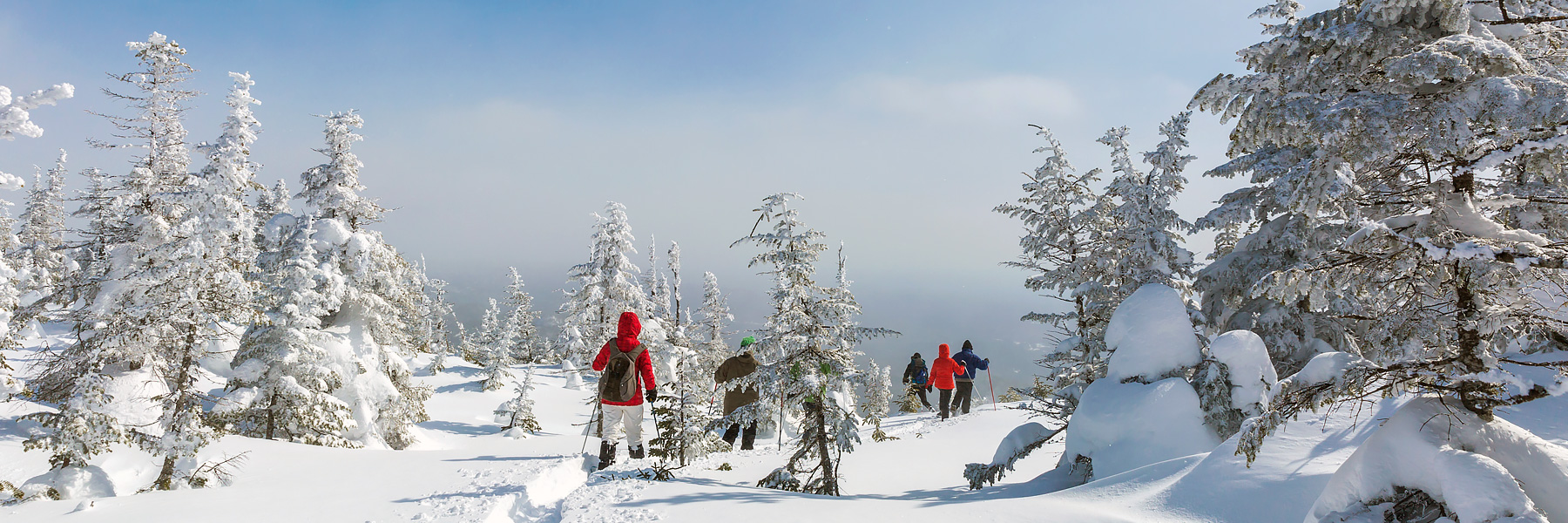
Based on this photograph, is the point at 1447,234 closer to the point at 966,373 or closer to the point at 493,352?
the point at 966,373

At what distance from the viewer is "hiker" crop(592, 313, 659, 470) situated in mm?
8469

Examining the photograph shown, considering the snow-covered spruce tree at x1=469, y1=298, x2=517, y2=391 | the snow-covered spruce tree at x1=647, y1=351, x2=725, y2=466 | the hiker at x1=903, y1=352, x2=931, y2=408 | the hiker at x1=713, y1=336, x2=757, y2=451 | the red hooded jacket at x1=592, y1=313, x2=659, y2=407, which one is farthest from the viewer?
the snow-covered spruce tree at x1=469, y1=298, x2=517, y2=391

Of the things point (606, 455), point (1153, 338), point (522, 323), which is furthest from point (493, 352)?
point (1153, 338)

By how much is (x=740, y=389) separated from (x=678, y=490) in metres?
2.50

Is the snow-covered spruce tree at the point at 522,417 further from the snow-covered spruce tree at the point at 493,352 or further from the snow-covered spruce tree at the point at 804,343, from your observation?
the snow-covered spruce tree at the point at 804,343

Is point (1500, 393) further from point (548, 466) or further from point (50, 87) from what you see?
point (50, 87)

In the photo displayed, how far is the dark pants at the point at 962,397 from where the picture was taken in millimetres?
19344

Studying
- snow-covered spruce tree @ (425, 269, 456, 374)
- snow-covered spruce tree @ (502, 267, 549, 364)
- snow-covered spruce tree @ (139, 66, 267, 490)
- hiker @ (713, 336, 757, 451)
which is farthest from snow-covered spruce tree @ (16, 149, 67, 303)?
hiker @ (713, 336, 757, 451)

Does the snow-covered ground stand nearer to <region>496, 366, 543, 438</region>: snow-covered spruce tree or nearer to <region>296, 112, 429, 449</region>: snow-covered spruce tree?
<region>296, 112, 429, 449</region>: snow-covered spruce tree

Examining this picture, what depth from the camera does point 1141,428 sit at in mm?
7840

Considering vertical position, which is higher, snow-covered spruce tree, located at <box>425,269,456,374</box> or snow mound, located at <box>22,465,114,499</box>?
snow-covered spruce tree, located at <box>425,269,456,374</box>

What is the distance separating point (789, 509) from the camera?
5.45 meters

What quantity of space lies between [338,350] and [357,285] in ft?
6.24

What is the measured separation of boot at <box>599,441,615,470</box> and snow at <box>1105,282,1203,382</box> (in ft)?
23.5
